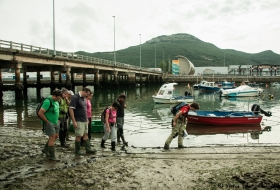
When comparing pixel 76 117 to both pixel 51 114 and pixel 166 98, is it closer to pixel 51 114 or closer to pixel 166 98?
pixel 51 114

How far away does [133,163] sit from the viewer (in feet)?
22.4

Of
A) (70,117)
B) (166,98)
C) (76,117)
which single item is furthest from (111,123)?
(166,98)

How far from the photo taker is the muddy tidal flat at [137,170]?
204 inches

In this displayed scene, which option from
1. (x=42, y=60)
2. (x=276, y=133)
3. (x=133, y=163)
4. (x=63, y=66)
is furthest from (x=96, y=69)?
(x=133, y=163)

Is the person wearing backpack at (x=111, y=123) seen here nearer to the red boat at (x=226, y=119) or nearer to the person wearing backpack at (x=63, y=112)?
the person wearing backpack at (x=63, y=112)

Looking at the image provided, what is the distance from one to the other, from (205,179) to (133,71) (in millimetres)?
66951

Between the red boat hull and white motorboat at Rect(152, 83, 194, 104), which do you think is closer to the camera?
the red boat hull

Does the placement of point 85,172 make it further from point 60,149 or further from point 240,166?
point 240,166

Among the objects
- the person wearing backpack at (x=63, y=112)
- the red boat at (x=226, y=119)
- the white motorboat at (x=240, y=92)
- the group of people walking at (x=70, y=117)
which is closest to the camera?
the group of people walking at (x=70, y=117)

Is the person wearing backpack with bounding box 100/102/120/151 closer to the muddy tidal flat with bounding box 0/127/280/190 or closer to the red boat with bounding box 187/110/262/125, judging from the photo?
the muddy tidal flat with bounding box 0/127/280/190

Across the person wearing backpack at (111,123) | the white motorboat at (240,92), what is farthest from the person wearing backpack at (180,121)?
the white motorboat at (240,92)

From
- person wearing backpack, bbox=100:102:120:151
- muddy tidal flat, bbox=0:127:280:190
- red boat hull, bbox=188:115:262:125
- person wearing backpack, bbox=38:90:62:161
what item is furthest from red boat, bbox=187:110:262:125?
person wearing backpack, bbox=38:90:62:161

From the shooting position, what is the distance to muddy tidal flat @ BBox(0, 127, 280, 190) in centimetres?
519

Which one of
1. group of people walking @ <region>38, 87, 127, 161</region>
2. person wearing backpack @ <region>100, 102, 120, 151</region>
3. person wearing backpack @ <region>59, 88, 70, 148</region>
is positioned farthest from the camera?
person wearing backpack @ <region>59, 88, 70, 148</region>
